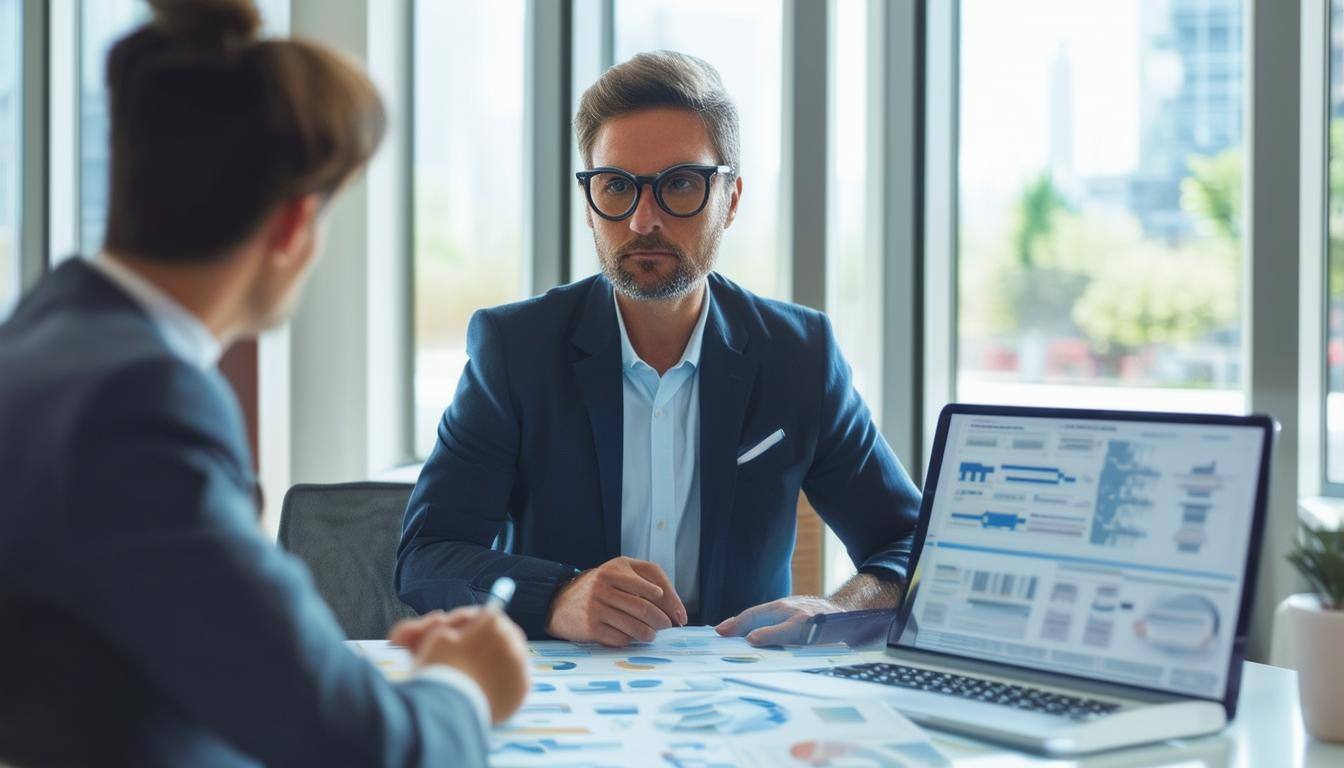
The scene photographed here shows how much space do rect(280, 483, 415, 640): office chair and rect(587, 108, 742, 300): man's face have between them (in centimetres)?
52

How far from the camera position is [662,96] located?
77.7 inches

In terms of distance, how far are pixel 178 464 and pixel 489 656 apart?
371 millimetres

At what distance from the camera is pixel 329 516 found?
204cm

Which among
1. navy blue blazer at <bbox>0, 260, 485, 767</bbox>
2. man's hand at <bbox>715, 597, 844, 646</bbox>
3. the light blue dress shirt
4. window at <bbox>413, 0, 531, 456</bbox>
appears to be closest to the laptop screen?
man's hand at <bbox>715, 597, 844, 646</bbox>

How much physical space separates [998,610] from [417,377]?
2.95 metres

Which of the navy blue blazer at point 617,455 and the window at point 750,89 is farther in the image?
the window at point 750,89

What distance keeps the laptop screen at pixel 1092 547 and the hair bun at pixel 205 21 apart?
96 cm

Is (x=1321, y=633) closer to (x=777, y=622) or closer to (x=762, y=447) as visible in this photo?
(x=777, y=622)

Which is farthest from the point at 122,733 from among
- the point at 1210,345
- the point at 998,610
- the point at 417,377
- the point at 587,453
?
the point at 417,377

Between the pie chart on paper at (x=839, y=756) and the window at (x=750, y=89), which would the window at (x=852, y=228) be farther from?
the pie chart on paper at (x=839, y=756)

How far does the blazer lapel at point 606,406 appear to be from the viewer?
1910 mm

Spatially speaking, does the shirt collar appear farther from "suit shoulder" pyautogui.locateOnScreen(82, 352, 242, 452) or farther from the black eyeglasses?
"suit shoulder" pyautogui.locateOnScreen(82, 352, 242, 452)

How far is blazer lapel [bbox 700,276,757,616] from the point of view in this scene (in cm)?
192

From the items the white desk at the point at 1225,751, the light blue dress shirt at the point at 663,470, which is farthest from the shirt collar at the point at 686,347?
the white desk at the point at 1225,751
